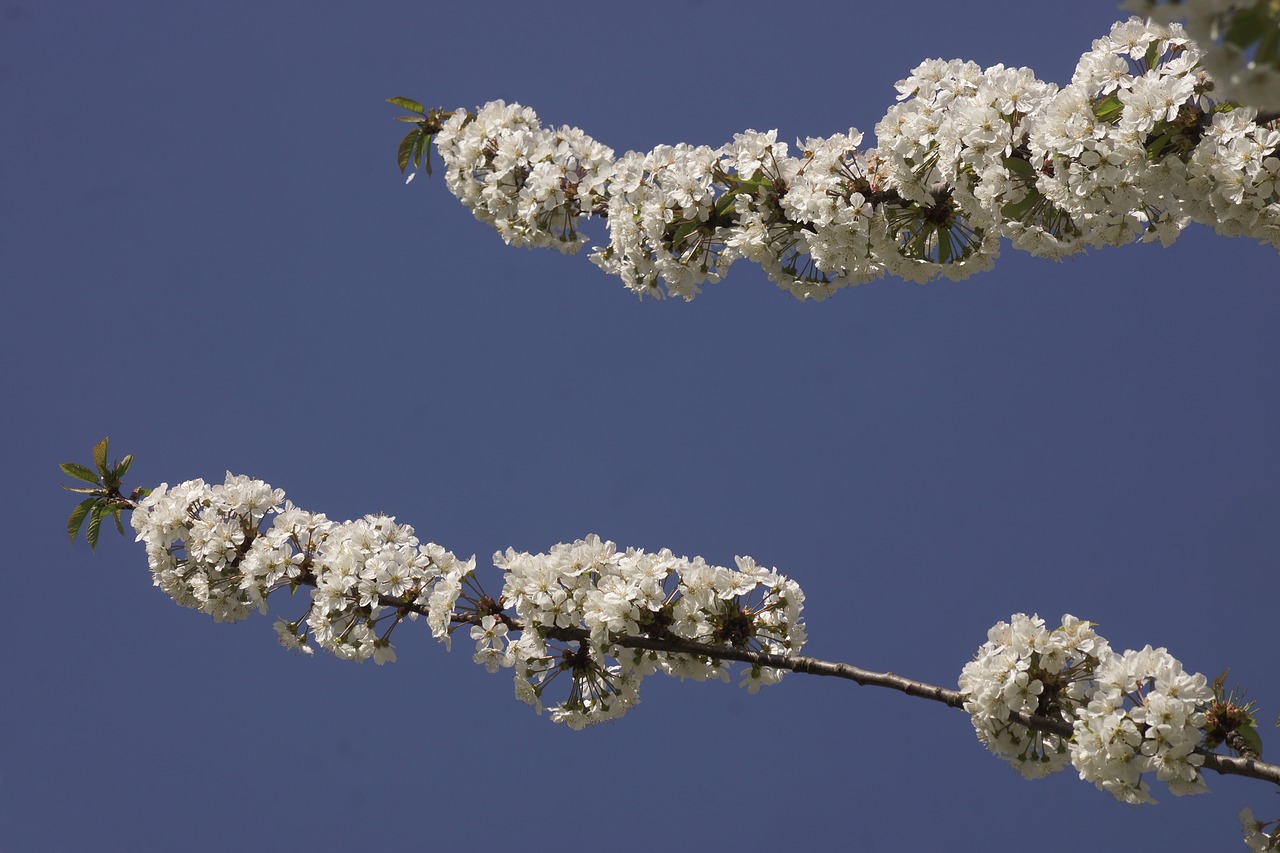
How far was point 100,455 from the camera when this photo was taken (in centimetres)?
652

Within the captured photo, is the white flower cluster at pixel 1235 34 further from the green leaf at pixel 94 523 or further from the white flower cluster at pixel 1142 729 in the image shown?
the green leaf at pixel 94 523

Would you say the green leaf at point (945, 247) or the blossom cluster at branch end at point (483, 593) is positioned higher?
the green leaf at point (945, 247)

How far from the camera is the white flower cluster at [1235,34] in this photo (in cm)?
245

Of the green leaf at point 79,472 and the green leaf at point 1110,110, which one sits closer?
the green leaf at point 1110,110

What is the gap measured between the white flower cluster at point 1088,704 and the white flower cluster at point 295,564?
2.46 meters

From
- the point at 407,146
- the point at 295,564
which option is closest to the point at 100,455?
the point at 295,564

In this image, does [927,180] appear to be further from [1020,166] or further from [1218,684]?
[1218,684]

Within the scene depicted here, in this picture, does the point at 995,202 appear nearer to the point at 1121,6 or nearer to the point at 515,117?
the point at 1121,6

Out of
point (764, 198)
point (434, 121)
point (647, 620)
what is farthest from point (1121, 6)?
point (434, 121)

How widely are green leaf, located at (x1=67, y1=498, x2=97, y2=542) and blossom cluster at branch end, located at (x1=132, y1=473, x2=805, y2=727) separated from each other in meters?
0.44

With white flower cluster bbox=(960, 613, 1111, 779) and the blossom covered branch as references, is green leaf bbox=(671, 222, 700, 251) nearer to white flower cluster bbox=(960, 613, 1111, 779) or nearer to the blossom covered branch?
the blossom covered branch

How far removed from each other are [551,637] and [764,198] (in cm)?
226

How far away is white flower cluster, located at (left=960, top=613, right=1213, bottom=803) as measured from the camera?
13.2 feet

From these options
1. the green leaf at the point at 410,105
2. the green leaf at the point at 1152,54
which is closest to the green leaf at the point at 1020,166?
the green leaf at the point at 1152,54
